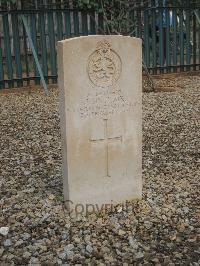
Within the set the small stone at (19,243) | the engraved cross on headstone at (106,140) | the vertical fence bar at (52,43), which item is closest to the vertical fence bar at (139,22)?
the vertical fence bar at (52,43)

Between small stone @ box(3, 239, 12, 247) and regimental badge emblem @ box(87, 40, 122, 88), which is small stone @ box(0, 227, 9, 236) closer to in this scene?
small stone @ box(3, 239, 12, 247)

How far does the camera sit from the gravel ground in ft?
10.7

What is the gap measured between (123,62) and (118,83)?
0.56ft

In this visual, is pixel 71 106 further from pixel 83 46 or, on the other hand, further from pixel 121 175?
pixel 121 175

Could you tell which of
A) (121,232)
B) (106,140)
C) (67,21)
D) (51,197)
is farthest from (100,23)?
(121,232)

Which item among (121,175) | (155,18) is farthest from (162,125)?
(155,18)

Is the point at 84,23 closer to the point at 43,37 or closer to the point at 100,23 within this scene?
the point at 100,23

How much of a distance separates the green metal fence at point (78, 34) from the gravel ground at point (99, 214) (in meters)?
3.87

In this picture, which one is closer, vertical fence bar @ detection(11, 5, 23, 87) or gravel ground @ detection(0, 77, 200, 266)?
gravel ground @ detection(0, 77, 200, 266)

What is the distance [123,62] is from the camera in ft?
12.0

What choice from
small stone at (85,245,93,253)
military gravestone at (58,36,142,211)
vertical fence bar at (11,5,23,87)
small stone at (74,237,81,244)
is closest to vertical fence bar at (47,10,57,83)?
vertical fence bar at (11,5,23,87)

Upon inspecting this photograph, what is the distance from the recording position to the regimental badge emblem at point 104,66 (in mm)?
3564

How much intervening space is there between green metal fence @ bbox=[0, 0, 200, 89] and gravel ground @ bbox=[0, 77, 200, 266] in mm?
3865

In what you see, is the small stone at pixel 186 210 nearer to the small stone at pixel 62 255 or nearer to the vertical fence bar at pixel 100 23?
the small stone at pixel 62 255
